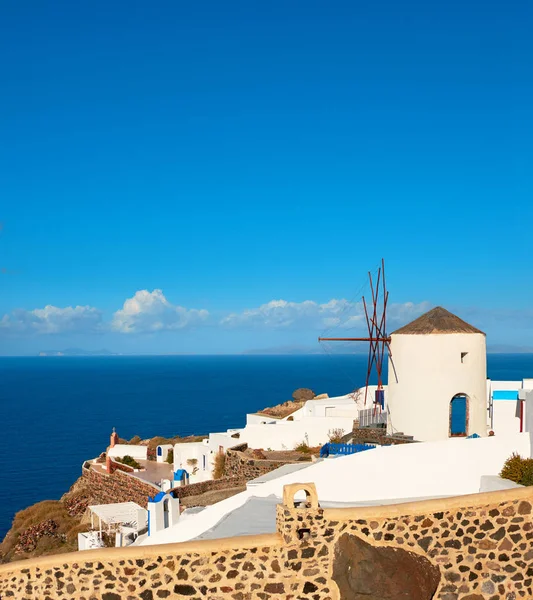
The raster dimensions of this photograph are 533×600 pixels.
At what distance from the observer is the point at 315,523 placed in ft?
24.9

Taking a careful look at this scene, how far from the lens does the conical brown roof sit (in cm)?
2109

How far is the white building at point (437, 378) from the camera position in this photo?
20766 mm

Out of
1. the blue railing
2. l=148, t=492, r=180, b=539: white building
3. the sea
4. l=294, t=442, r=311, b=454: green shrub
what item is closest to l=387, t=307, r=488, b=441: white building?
the blue railing

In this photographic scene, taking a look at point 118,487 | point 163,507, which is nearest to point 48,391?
point 118,487

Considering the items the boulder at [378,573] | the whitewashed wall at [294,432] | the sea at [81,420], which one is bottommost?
the sea at [81,420]

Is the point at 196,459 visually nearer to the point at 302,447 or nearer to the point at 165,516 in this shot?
the point at 302,447

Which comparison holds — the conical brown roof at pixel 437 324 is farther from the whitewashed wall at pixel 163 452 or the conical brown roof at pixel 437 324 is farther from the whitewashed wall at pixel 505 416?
the whitewashed wall at pixel 163 452

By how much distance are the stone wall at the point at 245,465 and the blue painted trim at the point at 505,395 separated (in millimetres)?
8856

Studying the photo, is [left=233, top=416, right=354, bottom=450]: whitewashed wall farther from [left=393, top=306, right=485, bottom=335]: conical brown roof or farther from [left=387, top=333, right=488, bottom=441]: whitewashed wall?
[left=393, top=306, right=485, bottom=335]: conical brown roof

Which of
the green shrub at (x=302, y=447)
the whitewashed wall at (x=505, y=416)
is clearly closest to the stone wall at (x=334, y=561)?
the whitewashed wall at (x=505, y=416)

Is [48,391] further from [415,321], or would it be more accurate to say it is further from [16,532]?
[415,321]

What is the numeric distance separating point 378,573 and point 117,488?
25191 millimetres

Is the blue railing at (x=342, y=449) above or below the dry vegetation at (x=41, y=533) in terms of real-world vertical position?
above

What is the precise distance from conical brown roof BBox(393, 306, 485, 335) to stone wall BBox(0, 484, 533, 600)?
13112mm
